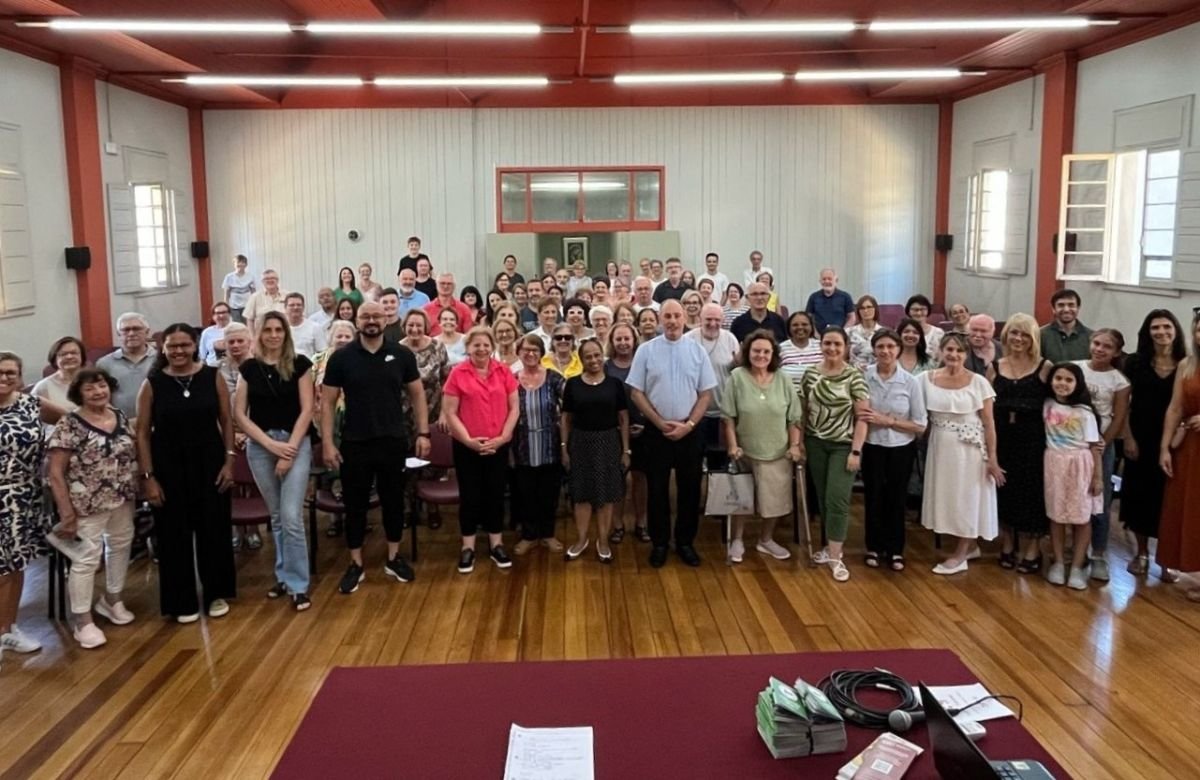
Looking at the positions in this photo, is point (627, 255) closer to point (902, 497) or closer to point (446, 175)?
point (446, 175)

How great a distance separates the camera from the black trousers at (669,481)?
5.85 m

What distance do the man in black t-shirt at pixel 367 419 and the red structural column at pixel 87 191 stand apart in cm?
622

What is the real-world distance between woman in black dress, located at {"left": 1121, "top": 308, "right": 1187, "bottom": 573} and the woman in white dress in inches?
32.7

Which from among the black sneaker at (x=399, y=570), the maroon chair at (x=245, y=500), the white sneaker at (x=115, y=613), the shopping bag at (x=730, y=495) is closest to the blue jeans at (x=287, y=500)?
the maroon chair at (x=245, y=500)

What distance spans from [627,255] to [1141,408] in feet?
29.4

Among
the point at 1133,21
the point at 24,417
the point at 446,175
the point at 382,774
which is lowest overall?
the point at 382,774

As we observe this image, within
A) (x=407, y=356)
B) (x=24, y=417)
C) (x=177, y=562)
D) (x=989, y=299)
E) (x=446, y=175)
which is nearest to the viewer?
(x=24, y=417)

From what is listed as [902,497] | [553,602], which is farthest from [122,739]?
[902,497]

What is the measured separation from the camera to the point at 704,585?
5586 millimetres

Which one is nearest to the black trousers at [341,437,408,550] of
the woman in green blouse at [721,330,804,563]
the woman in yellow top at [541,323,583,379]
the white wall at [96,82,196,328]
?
the woman in yellow top at [541,323,583,379]

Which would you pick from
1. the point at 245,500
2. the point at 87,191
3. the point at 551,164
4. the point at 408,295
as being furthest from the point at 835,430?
the point at 551,164

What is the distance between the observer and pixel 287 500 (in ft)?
17.2

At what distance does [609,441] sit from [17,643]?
3365 mm

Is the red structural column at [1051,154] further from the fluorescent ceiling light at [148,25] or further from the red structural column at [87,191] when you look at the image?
the red structural column at [87,191]
